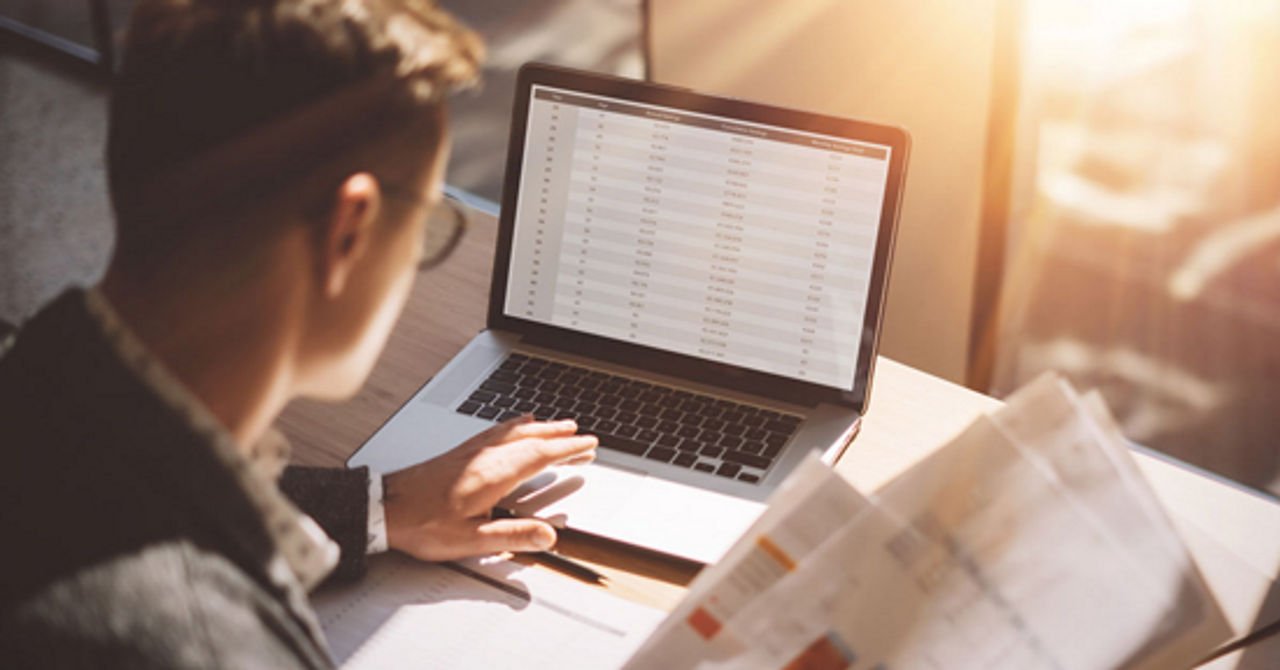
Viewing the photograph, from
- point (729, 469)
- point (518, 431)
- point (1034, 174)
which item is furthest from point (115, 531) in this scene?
point (1034, 174)

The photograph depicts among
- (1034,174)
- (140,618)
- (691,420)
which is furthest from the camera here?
(1034,174)

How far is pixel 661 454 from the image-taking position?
3.06 ft

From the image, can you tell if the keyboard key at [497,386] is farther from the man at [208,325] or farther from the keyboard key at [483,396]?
the man at [208,325]

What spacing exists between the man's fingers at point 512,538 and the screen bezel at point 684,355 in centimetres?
27

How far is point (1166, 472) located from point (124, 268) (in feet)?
2.90

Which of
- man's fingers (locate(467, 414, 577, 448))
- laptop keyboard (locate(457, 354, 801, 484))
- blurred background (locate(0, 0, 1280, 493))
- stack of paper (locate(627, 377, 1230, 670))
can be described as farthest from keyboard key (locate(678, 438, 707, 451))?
blurred background (locate(0, 0, 1280, 493))

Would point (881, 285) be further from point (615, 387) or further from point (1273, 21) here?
point (1273, 21)

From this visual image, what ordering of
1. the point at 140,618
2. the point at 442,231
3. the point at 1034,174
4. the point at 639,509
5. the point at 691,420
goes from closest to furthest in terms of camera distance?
the point at 140,618, the point at 442,231, the point at 639,509, the point at 691,420, the point at 1034,174

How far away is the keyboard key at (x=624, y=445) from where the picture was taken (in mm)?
936

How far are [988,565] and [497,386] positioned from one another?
1.90 feet

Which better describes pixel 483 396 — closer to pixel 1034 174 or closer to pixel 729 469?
pixel 729 469

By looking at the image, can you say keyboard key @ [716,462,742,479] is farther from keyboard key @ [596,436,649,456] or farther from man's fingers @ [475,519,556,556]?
man's fingers @ [475,519,556,556]

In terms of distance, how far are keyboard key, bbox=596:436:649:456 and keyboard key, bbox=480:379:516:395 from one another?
117 mm

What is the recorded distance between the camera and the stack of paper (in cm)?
52
